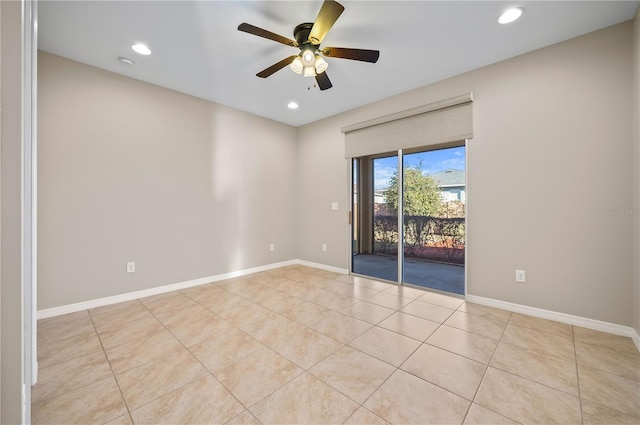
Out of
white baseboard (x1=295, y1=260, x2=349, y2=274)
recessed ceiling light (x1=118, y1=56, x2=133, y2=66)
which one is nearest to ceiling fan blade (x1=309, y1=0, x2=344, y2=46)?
recessed ceiling light (x1=118, y1=56, x2=133, y2=66)

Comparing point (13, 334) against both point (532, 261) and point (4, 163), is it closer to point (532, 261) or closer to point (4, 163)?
point (4, 163)

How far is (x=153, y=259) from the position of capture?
10.8ft

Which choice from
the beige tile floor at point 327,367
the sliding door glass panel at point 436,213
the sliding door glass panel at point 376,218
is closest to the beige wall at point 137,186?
the beige tile floor at point 327,367

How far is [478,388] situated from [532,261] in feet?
5.73

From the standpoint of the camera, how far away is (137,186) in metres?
3.17

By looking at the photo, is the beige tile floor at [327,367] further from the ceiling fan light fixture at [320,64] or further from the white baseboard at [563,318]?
the ceiling fan light fixture at [320,64]

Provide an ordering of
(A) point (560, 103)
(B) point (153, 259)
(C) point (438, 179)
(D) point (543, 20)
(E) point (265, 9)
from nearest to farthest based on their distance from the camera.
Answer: (E) point (265, 9)
(D) point (543, 20)
(A) point (560, 103)
(B) point (153, 259)
(C) point (438, 179)

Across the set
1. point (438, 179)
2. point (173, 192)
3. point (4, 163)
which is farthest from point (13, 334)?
point (438, 179)

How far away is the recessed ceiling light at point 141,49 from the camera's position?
8.23 feet

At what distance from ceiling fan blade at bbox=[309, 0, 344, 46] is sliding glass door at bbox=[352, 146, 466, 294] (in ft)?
7.14

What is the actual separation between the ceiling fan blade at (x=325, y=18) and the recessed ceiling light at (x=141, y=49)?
176cm

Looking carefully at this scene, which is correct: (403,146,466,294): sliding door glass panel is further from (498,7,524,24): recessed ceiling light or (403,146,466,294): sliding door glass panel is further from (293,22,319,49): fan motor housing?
(293,22,319,49): fan motor housing

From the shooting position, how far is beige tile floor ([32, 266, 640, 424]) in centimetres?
142

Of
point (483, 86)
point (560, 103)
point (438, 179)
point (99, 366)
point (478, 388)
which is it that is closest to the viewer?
point (478, 388)
